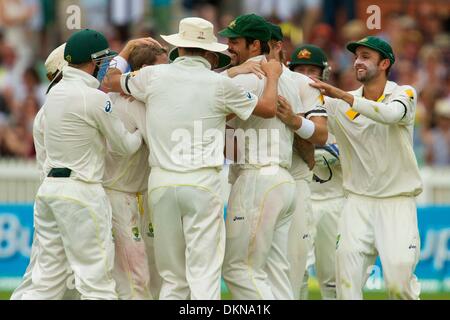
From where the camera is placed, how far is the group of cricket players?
36.3ft

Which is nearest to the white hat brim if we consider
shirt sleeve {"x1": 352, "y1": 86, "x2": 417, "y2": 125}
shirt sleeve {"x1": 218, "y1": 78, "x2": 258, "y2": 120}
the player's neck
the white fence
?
shirt sleeve {"x1": 218, "y1": 78, "x2": 258, "y2": 120}

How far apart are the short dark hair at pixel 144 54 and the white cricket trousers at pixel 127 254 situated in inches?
49.5

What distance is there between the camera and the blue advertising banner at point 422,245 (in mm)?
Answer: 16969

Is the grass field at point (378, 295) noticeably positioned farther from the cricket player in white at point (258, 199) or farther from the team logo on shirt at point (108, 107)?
the team logo on shirt at point (108, 107)

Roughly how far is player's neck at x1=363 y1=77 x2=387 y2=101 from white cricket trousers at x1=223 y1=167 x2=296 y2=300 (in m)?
1.26

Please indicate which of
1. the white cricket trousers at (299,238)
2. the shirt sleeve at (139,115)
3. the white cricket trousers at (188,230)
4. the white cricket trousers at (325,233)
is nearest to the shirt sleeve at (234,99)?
the white cricket trousers at (188,230)

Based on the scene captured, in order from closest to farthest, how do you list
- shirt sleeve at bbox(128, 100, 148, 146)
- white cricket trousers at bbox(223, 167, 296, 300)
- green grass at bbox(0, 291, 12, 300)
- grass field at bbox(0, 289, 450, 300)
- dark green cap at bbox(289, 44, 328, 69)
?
white cricket trousers at bbox(223, 167, 296, 300), shirt sleeve at bbox(128, 100, 148, 146), dark green cap at bbox(289, 44, 328, 69), green grass at bbox(0, 291, 12, 300), grass field at bbox(0, 289, 450, 300)

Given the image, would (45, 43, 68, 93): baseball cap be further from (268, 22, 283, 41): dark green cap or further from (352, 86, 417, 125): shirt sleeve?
(352, 86, 417, 125): shirt sleeve

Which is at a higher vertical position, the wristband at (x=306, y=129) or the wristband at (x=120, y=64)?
the wristband at (x=120, y=64)

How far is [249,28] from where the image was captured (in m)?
11.5

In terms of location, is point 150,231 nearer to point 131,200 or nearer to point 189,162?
point 131,200

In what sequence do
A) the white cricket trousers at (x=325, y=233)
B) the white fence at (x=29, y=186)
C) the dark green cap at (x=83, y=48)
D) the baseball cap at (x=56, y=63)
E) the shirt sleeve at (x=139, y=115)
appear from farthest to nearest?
the white fence at (x=29, y=186) → the white cricket trousers at (x=325, y=233) → the baseball cap at (x=56, y=63) → the shirt sleeve at (x=139, y=115) → the dark green cap at (x=83, y=48)

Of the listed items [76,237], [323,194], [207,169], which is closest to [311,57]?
[323,194]
